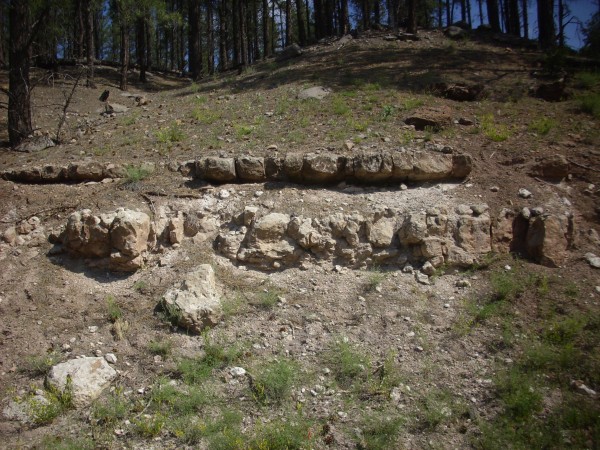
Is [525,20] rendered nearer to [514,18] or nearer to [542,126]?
[514,18]

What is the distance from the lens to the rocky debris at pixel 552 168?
5812 mm

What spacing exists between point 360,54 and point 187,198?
8828mm

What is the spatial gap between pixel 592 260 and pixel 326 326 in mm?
3208

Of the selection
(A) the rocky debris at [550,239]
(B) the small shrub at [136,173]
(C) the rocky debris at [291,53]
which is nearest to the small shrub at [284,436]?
(A) the rocky debris at [550,239]

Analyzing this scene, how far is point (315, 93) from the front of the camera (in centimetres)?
905

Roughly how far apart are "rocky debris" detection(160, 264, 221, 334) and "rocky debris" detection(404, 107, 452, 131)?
4333mm

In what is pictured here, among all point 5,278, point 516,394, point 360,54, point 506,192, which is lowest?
point 516,394

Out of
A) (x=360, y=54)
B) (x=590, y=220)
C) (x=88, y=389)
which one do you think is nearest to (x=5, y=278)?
(x=88, y=389)

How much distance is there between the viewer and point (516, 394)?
12.6 ft

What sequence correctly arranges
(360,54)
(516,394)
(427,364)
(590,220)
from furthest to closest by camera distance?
(360,54) → (590,220) → (427,364) → (516,394)

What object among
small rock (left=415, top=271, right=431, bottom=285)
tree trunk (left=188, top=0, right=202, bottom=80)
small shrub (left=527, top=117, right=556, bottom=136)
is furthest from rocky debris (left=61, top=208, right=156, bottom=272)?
tree trunk (left=188, top=0, right=202, bottom=80)

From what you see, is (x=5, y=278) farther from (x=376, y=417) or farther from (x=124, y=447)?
(x=376, y=417)

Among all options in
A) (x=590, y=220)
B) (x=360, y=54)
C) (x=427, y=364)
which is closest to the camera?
(x=427, y=364)

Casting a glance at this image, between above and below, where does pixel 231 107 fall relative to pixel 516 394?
above
